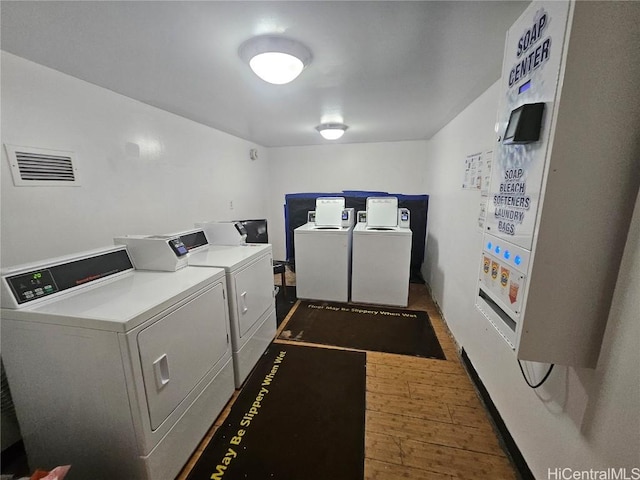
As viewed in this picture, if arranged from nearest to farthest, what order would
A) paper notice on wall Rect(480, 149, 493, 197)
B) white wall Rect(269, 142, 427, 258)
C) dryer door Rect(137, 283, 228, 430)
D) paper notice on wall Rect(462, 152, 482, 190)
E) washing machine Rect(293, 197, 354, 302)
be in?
dryer door Rect(137, 283, 228, 430) → paper notice on wall Rect(480, 149, 493, 197) → paper notice on wall Rect(462, 152, 482, 190) → washing machine Rect(293, 197, 354, 302) → white wall Rect(269, 142, 427, 258)

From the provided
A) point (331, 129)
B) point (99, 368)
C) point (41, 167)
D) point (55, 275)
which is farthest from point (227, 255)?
point (331, 129)

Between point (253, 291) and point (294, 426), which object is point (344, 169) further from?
point (294, 426)

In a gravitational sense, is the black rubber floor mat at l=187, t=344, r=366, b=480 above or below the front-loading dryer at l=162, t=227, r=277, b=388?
below

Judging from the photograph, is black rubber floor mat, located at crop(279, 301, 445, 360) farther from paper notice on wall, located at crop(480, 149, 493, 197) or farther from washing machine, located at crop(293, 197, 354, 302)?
paper notice on wall, located at crop(480, 149, 493, 197)

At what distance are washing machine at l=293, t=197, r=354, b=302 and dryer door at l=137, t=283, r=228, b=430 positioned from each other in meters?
1.64

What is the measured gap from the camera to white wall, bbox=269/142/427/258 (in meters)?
4.11

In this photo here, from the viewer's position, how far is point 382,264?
300 centimetres

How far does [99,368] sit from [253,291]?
40.7 inches

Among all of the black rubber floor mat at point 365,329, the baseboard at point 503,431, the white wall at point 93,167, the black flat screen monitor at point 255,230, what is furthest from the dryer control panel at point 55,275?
the baseboard at point 503,431

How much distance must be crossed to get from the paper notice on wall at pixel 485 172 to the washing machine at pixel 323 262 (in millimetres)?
1522

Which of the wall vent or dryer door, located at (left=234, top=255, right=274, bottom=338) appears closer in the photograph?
the wall vent

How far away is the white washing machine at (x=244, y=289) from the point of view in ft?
5.74

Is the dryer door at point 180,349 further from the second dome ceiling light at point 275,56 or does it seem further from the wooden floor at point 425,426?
the second dome ceiling light at point 275,56

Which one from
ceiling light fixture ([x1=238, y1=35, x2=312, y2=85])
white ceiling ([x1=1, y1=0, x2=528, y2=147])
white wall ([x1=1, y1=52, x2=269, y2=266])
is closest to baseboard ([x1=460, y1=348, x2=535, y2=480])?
white ceiling ([x1=1, y1=0, x2=528, y2=147])
